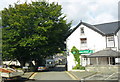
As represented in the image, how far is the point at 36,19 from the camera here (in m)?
27.2

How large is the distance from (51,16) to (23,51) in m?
7.77

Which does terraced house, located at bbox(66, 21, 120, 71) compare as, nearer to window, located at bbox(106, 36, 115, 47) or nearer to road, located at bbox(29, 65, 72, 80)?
window, located at bbox(106, 36, 115, 47)

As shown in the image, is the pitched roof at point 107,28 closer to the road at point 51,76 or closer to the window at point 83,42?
the window at point 83,42

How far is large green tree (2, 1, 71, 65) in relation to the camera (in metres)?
25.7

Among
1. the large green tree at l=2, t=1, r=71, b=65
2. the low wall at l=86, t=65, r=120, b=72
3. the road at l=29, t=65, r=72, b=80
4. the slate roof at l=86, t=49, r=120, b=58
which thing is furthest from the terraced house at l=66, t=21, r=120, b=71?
the road at l=29, t=65, r=72, b=80

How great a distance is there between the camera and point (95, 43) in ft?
94.9

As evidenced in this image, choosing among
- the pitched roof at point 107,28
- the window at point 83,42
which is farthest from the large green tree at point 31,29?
the pitched roof at point 107,28

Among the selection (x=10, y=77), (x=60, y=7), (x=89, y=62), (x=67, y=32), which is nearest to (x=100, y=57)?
(x=89, y=62)

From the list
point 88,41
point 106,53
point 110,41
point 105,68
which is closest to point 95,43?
point 88,41

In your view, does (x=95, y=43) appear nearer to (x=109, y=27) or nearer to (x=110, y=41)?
(x=110, y=41)

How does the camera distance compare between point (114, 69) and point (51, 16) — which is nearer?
point (114, 69)

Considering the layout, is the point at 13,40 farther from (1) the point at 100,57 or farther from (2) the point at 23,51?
(1) the point at 100,57

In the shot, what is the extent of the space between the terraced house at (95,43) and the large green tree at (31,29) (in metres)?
2.92

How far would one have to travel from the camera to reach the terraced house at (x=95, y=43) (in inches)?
1069
